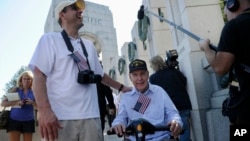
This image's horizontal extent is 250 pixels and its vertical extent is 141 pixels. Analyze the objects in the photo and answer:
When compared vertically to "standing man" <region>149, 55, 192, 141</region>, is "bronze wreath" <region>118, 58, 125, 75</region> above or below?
above

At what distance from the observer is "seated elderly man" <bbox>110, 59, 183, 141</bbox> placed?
2.85m

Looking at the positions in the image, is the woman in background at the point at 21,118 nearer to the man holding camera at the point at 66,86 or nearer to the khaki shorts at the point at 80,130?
the man holding camera at the point at 66,86

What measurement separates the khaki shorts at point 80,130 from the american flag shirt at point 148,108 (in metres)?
0.61

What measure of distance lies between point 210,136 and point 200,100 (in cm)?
61

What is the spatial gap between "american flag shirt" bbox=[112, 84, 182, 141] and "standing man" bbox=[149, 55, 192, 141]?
4.63ft

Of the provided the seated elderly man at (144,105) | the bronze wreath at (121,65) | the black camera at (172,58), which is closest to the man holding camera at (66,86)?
the seated elderly man at (144,105)

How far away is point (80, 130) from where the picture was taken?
2.14 metres

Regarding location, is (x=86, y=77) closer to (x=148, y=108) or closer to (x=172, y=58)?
(x=148, y=108)

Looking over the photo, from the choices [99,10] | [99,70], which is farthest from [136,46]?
[99,10]

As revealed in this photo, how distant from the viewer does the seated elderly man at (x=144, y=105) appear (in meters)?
2.85

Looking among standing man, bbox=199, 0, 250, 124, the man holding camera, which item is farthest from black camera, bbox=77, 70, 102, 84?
standing man, bbox=199, 0, 250, 124

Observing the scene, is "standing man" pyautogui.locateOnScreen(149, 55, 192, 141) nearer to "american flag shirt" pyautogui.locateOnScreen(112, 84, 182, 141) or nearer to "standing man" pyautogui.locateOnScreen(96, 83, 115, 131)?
"standing man" pyautogui.locateOnScreen(96, 83, 115, 131)

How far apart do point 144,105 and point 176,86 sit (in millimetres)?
1668

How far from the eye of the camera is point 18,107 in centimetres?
476
